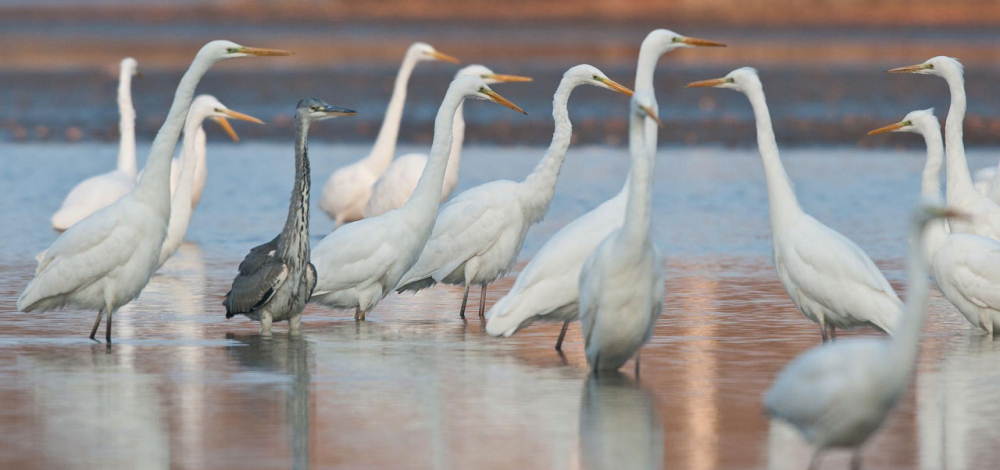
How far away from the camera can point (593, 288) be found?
7406 mm

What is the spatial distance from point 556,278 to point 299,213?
1.79 metres

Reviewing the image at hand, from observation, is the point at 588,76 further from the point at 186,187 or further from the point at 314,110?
the point at 186,187

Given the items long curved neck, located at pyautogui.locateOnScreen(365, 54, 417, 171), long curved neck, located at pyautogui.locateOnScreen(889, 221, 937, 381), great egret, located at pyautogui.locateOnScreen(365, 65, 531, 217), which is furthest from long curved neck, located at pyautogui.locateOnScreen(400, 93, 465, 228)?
long curved neck, located at pyautogui.locateOnScreen(365, 54, 417, 171)

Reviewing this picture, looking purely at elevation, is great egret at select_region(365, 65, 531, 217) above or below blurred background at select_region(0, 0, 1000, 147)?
below

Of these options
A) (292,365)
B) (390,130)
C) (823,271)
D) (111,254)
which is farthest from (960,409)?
(390,130)

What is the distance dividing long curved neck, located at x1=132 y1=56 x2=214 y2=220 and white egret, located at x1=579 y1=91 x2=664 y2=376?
2.73 meters

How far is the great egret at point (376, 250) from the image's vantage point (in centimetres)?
925

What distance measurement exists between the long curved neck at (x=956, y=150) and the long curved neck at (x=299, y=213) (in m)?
4.26

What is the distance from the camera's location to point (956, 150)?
10.3 metres

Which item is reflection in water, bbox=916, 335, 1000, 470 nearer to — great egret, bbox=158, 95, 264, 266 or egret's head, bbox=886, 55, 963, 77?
egret's head, bbox=886, 55, 963, 77

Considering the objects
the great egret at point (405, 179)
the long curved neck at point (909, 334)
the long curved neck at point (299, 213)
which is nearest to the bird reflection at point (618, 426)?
the long curved neck at point (909, 334)

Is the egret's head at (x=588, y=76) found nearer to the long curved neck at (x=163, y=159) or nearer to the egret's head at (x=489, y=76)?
the egret's head at (x=489, y=76)

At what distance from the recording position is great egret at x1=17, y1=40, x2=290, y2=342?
8.46 m

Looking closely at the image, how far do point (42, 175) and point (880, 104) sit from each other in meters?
14.6
